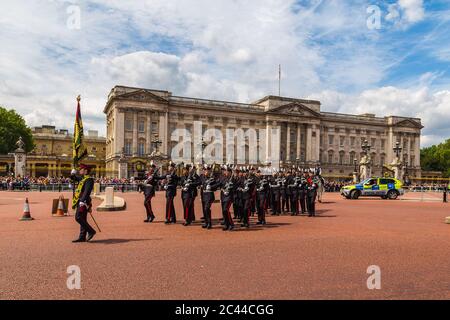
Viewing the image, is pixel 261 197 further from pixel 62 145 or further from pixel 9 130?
pixel 62 145

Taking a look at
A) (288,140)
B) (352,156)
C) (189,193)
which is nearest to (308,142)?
(288,140)

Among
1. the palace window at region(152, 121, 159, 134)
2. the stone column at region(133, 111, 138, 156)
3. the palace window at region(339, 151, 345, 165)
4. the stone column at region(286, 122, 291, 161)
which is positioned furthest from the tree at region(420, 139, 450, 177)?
the stone column at region(133, 111, 138, 156)

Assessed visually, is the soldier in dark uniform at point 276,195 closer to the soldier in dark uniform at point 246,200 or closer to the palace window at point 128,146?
the soldier in dark uniform at point 246,200

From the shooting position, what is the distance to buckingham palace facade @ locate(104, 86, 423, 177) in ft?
225

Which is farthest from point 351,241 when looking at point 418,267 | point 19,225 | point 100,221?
point 19,225

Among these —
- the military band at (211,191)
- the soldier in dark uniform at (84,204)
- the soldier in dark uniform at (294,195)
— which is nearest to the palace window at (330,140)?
the soldier in dark uniform at (294,195)

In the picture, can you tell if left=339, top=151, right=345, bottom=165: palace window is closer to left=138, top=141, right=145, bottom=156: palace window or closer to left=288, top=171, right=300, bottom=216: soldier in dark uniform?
left=138, top=141, right=145, bottom=156: palace window

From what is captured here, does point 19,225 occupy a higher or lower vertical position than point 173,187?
lower

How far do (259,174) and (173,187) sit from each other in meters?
3.86

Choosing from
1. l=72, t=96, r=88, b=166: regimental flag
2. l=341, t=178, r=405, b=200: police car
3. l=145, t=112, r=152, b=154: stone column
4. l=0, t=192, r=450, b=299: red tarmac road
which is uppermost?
l=145, t=112, r=152, b=154: stone column

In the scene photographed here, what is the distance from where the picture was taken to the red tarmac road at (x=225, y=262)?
589cm

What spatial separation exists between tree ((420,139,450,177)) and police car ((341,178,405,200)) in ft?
269

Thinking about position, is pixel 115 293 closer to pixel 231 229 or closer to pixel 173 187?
pixel 231 229

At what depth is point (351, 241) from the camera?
10.2 metres
